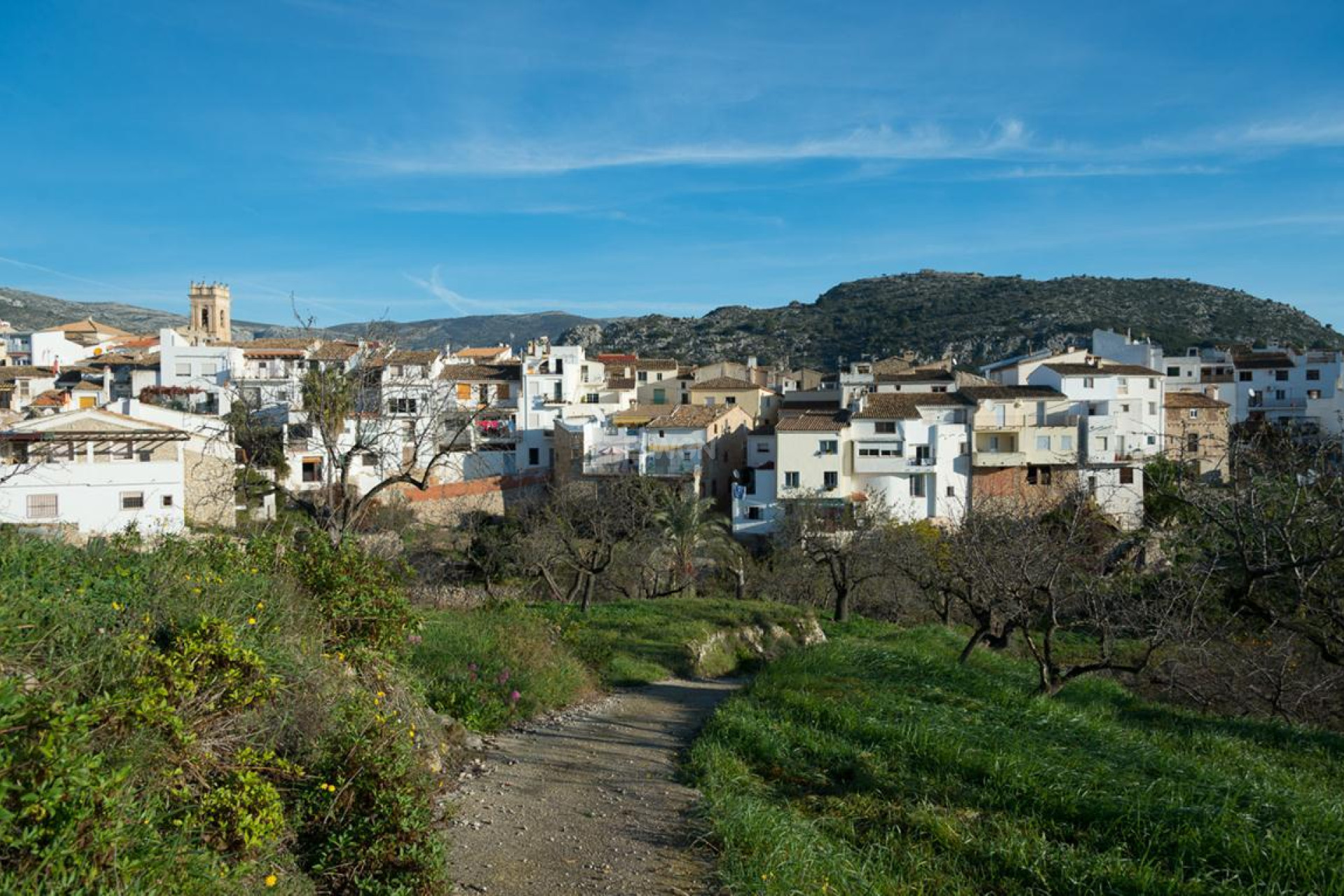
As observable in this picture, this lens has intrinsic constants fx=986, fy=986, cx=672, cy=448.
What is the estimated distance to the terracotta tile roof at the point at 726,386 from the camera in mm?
67750

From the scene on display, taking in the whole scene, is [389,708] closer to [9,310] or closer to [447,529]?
[447,529]

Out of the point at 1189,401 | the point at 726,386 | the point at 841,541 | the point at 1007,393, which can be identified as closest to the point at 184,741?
the point at 841,541

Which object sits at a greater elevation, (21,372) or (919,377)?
(919,377)

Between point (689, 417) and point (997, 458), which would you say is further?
point (689, 417)

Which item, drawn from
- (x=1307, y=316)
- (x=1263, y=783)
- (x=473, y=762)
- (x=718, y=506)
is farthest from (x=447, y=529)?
(x=1307, y=316)

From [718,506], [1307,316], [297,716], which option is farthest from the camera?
[1307,316]

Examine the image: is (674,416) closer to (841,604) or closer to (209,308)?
(841,604)

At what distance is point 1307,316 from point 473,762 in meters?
143

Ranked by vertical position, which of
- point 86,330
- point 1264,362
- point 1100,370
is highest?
point 86,330

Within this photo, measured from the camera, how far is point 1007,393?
2215 inches

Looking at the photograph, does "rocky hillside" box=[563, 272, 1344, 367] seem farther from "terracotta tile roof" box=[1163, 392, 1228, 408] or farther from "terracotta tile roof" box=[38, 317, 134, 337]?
"terracotta tile roof" box=[38, 317, 134, 337]

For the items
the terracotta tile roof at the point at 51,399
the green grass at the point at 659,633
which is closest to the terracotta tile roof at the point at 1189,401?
the green grass at the point at 659,633

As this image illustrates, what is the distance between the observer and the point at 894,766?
27.6 feet

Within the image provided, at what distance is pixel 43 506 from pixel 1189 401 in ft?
194
